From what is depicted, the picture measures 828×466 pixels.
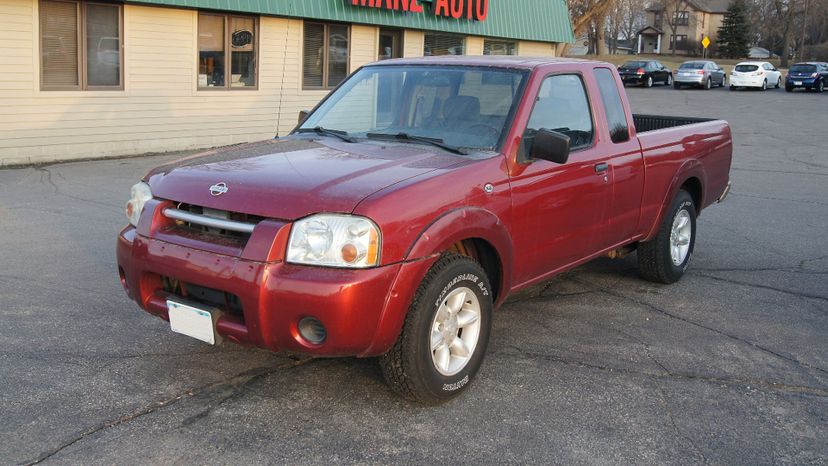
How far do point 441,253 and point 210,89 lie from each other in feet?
42.3

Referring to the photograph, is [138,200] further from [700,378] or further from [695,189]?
[695,189]

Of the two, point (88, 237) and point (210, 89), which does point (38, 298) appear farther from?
point (210, 89)

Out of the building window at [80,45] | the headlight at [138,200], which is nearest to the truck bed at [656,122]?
the headlight at [138,200]

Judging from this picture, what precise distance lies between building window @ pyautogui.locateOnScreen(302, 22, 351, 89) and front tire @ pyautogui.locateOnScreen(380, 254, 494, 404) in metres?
14.3

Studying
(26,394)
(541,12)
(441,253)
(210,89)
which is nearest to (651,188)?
(441,253)

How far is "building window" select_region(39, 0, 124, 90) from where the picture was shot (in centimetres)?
1310

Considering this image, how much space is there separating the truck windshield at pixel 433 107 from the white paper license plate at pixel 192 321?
165cm

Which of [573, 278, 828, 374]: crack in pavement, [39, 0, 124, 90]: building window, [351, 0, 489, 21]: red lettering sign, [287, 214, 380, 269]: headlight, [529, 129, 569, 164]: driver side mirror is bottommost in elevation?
[573, 278, 828, 374]: crack in pavement

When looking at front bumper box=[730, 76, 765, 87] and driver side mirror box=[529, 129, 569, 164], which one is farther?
front bumper box=[730, 76, 765, 87]

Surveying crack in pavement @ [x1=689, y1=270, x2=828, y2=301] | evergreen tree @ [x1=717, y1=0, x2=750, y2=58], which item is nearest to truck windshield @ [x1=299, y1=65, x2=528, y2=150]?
crack in pavement @ [x1=689, y1=270, x2=828, y2=301]

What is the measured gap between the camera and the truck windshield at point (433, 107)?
486cm

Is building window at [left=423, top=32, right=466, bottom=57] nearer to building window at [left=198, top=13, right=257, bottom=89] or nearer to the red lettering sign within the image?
the red lettering sign

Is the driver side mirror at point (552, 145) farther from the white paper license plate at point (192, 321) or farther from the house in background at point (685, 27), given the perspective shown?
the house in background at point (685, 27)

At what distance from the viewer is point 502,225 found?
4.50 m
